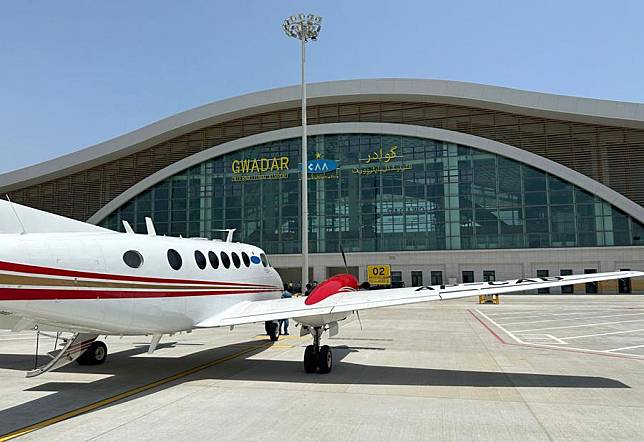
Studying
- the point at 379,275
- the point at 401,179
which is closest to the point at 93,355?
the point at 379,275

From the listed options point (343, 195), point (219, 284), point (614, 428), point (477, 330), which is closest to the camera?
point (614, 428)

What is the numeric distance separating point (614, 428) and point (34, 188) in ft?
252

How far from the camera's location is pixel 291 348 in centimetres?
1571

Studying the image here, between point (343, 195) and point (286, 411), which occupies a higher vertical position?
point (343, 195)

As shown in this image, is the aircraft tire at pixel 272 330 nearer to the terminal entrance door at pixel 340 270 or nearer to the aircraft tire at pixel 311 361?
the aircraft tire at pixel 311 361

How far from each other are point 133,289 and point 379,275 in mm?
44491

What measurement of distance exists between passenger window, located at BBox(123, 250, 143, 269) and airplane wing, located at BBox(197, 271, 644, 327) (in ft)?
7.98

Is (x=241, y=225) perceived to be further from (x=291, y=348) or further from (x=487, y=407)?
(x=487, y=407)

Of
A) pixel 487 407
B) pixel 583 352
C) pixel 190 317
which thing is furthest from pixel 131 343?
pixel 583 352

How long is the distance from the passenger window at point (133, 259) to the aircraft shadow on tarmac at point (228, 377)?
2.61 m

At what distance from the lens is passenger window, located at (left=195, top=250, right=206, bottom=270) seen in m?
11.9

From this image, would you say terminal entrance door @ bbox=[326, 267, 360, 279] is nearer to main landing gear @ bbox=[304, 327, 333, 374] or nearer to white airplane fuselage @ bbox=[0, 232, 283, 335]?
white airplane fuselage @ bbox=[0, 232, 283, 335]

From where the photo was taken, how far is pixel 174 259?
11.1 m

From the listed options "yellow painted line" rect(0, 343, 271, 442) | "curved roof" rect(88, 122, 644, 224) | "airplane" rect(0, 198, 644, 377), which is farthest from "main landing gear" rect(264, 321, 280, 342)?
"curved roof" rect(88, 122, 644, 224)
